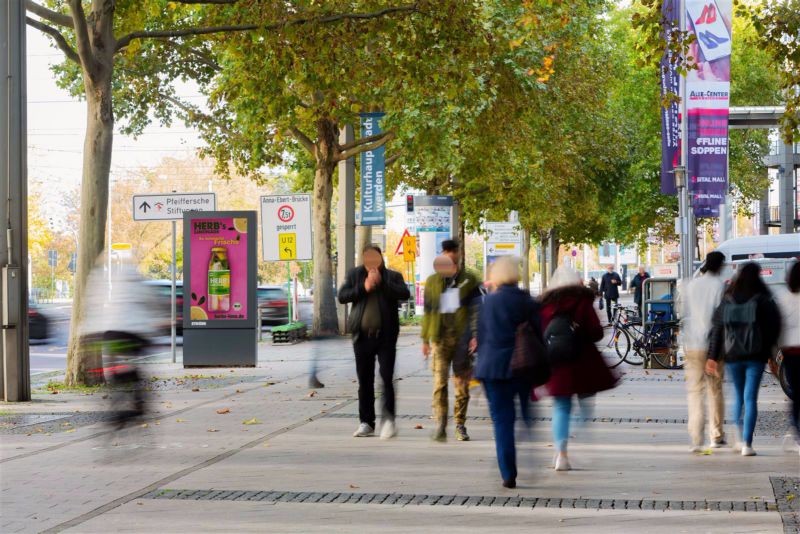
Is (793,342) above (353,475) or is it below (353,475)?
above

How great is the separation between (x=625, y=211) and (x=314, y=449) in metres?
50.4

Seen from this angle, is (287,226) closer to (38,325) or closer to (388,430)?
(38,325)

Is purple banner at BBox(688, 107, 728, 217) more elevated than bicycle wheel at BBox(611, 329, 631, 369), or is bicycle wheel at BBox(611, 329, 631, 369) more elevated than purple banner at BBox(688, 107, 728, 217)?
purple banner at BBox(688, 107, 728, 217)

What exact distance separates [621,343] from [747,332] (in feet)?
42.8

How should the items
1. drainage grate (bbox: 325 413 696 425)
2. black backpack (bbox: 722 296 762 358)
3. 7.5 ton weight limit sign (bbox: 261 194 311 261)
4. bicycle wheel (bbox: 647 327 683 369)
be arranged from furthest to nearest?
7.5 ton weight limit sign (bbox: 261 194 311 261) < bicycle wheel (bbox: 647 327 683 369) < drainage grate (bbox: 325 413 696 425) < black backpack (bbox: 722 296 762 358)

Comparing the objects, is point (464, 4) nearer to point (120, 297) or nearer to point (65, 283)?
point (120, 297)

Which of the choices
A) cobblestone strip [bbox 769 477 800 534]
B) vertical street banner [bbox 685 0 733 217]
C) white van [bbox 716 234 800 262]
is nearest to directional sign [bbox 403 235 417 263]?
white van [bbox 716 234 800 262]

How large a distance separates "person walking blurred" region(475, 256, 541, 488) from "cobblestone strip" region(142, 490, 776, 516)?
46cm

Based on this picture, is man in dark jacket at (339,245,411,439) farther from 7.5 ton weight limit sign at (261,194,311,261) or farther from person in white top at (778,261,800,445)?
7.5 ton weight limit sign at (261,194,311,261)

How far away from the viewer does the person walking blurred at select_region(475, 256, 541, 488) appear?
910 cm

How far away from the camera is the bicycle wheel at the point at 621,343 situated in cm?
2347

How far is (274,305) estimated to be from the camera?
4166 cm

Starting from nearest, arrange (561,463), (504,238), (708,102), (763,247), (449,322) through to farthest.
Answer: (561,463), (449,322), (708,102), (763,247), (504,238)

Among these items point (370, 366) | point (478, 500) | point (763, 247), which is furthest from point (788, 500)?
point (763, 247)
